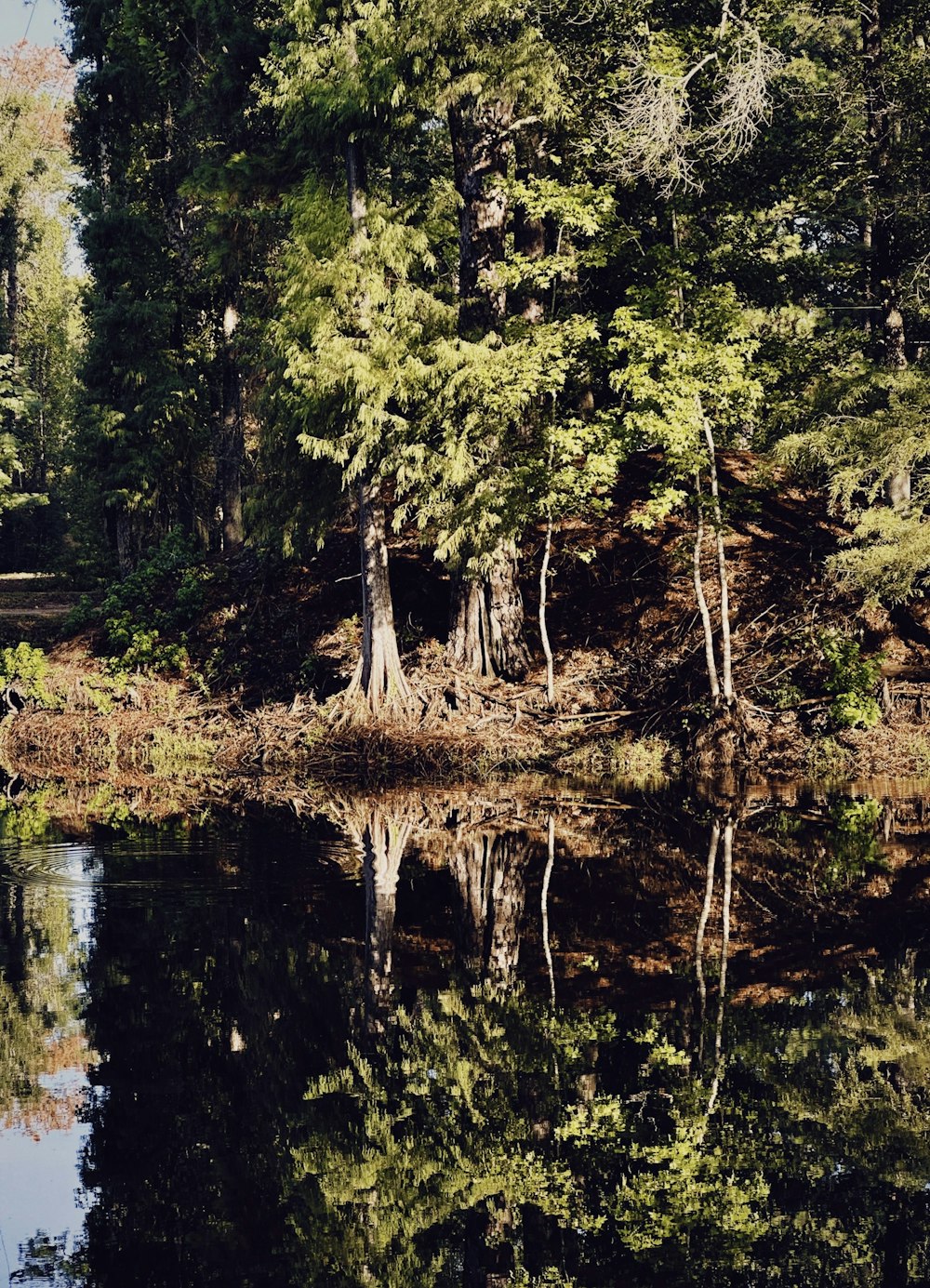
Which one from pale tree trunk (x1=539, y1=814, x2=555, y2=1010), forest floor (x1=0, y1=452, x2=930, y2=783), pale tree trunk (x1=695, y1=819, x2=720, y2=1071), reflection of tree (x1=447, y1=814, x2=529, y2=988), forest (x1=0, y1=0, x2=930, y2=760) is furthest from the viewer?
forest floor (x1=0, y1=452, x2=930, y2=783)

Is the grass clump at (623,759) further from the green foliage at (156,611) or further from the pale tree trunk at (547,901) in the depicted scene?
the green foliage at (156,611)

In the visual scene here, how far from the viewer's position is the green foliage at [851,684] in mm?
18188

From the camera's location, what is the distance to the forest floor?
60.5ft

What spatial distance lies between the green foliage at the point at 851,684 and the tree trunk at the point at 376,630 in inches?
225

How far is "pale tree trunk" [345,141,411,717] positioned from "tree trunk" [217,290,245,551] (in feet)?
32.7

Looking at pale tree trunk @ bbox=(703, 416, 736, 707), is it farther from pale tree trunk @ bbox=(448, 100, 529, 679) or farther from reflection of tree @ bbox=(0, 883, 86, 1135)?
reflection of tree @ bbox=(0, 883, 86, 1135)

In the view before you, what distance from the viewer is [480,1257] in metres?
4.91

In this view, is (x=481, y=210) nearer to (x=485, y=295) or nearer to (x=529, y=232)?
(x=485, y=295)

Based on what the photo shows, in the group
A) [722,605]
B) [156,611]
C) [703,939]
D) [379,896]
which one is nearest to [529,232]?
[722,605]

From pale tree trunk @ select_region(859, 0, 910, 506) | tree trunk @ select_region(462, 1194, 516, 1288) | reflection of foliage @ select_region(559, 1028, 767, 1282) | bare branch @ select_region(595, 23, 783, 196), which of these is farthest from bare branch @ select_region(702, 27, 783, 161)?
tree trunk @ select_region(462, 1194, 516, 1288)

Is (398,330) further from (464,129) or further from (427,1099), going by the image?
(427,1099)

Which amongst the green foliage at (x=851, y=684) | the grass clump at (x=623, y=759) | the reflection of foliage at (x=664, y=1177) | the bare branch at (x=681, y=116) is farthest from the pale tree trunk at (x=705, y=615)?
the reflection of foliage at (x=664, y=1177)

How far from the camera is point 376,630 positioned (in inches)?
770

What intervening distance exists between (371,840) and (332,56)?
10.9m
